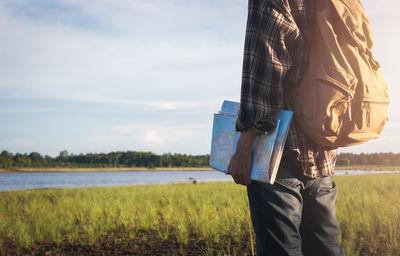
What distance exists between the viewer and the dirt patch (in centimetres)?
377

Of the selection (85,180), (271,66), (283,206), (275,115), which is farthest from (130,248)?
(85,180)

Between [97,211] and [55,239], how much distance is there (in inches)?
70.4

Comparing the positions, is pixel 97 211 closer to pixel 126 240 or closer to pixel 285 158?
pixel 126 240

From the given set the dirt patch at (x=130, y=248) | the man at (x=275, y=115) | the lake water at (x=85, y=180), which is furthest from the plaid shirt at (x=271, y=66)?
the lake water at (x=85, y=180)

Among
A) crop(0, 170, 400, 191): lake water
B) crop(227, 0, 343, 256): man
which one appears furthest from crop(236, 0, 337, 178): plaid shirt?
crop(0, 170, 400, 191): lake water

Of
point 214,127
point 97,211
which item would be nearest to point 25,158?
point 97,211

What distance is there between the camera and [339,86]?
4.86 feet

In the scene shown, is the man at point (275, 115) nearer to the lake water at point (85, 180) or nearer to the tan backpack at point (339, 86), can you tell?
the tan backpack at point (339, 86)

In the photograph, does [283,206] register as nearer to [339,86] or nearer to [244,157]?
[244,157]

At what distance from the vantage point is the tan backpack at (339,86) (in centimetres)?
148

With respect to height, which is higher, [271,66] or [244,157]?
[271,66]

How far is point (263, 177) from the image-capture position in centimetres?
136

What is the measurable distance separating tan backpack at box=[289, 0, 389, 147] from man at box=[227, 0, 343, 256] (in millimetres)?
63

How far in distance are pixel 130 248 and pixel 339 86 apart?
134 inches
